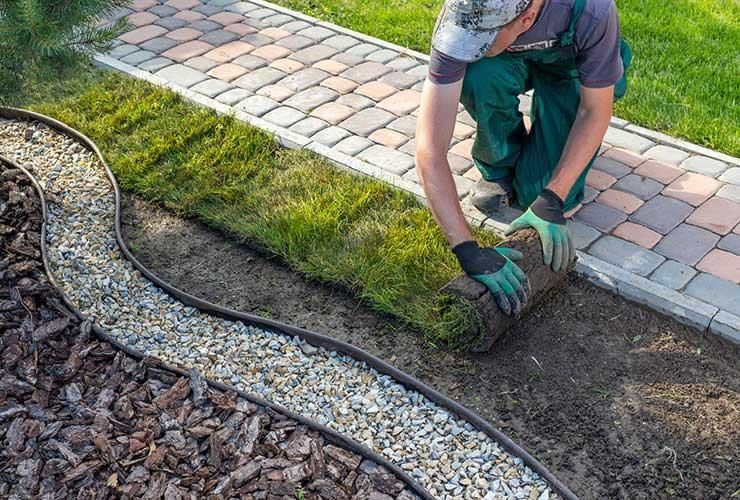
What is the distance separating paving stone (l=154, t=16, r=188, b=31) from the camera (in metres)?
6.66

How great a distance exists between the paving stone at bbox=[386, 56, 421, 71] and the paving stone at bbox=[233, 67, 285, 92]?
0.77 m

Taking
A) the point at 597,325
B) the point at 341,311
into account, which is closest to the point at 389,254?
the point at 341,311

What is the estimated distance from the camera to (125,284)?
14.1ft

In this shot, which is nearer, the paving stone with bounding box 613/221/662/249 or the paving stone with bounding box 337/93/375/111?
the paving stone with bounding box 613/221/662/249

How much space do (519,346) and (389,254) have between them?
32.1 inches

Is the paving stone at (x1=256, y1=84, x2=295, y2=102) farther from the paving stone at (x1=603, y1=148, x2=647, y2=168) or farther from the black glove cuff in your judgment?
the black glove cuff

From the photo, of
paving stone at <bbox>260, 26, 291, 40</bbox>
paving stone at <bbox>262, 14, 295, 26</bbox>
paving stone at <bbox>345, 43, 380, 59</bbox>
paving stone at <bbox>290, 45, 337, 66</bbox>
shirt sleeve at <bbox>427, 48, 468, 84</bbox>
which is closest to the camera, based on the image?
shirt sleeve at <bbox>427, 48, 468, 84</bbox>

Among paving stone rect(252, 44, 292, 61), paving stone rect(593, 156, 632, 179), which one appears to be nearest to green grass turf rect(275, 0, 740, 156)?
paving stone rect(593, 156, 632, 179)

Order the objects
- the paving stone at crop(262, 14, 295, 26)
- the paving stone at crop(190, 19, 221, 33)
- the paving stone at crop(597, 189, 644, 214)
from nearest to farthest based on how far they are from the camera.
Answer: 1. the paving stone at crop(597, 189, 644, 214)
2. the paving stone at crop(190, 19, 221, 33)
3. the paving stone at crop(262, 14, 295, 26)

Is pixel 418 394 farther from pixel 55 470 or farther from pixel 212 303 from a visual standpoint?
pixel 55 470

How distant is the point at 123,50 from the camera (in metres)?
6.30

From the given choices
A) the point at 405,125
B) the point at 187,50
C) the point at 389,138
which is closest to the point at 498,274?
the point at 389,138

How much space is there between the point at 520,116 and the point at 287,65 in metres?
2.08

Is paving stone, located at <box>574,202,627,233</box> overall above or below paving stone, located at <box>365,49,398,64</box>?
above
